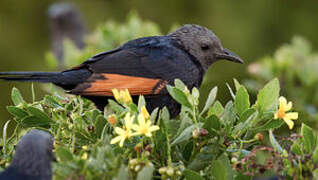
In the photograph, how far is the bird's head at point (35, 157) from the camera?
8.38ft

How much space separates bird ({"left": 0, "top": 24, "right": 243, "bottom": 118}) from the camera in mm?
3670

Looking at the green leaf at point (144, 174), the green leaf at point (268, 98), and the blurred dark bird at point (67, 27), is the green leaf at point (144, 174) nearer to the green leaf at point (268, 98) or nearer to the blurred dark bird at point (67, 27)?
the green leaf at point (268, 98)

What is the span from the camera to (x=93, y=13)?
1091 centimetres

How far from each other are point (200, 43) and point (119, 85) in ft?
2.77

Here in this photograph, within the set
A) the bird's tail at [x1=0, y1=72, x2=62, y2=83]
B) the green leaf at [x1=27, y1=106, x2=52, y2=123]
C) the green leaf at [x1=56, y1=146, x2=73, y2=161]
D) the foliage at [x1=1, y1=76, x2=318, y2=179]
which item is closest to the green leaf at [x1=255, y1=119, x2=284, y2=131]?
the foliage at [x1=1, y1=76, x2=318, y2=179]

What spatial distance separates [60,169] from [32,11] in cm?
911

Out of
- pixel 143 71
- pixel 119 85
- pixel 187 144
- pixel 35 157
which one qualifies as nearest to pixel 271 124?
pixel 187 144

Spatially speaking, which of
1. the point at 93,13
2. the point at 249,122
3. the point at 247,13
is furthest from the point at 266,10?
the point at 249,122

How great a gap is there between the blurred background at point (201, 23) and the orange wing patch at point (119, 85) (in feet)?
16.2

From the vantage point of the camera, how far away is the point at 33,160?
2572 mm

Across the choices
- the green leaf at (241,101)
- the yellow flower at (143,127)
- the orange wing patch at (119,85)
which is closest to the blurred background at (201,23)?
the orange wing patch at (119,85)

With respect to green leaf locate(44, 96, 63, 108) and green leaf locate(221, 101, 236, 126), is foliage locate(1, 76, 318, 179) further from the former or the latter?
green leaf locate(44, 96, 63, 108)

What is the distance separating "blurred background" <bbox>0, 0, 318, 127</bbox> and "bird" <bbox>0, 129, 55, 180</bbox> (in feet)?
20.5

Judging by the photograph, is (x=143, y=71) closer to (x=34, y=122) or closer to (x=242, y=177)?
(x=34, y=122)
